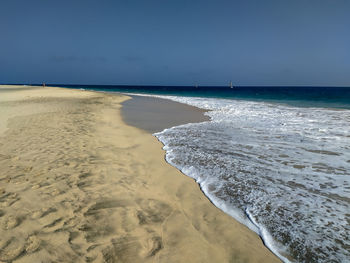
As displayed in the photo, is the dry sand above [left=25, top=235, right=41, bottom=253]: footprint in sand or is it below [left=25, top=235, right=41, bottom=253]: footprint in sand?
below

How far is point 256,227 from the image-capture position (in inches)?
110

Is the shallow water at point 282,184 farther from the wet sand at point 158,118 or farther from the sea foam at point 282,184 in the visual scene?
the wet sand at point 158,118

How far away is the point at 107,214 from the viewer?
2.93 metres

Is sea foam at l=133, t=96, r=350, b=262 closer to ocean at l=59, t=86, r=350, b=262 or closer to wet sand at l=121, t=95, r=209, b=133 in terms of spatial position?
ocean at l=59, t=86, r=350, b=262

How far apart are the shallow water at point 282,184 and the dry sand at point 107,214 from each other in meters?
0.32

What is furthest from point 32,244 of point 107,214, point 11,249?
point 107,214

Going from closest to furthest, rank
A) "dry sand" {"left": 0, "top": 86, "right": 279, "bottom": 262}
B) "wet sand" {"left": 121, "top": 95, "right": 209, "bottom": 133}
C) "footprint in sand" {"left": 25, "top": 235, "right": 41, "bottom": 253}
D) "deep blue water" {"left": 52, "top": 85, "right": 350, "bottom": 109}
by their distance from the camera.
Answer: "footprint in sand" {"left": 25, "top": 235, "right": 41, "bottom": 253}
"dry sand" {"left": 0, "top": 86, "right": 279, "bottom": 262}
"wet sand" {"left": 121, "top": 95, "right": 209, "bottom": 133}
"deep blue water" {"left": 52, "top": 85, "right": 350, "bottom": 109}

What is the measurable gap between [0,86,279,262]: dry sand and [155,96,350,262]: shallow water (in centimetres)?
32

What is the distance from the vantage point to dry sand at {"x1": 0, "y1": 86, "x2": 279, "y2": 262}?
2.28 meters

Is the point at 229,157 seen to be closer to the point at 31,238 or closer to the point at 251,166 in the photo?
the point at 251,166

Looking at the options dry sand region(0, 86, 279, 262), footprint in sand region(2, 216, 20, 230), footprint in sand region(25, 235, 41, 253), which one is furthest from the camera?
footprint in sand region(2, 216, 20, 230)

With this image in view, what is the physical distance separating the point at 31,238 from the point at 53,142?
434 cm

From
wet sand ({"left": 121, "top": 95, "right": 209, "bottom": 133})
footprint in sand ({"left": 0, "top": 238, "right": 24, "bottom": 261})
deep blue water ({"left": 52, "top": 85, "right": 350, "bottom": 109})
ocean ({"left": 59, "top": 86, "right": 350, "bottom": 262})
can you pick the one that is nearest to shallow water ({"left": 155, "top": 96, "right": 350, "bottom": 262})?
ocean ({"left": 59, "top": 86, "right": 350, "bottom": 262})

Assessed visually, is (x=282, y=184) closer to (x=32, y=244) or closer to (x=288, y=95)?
(x=32, y=244)
